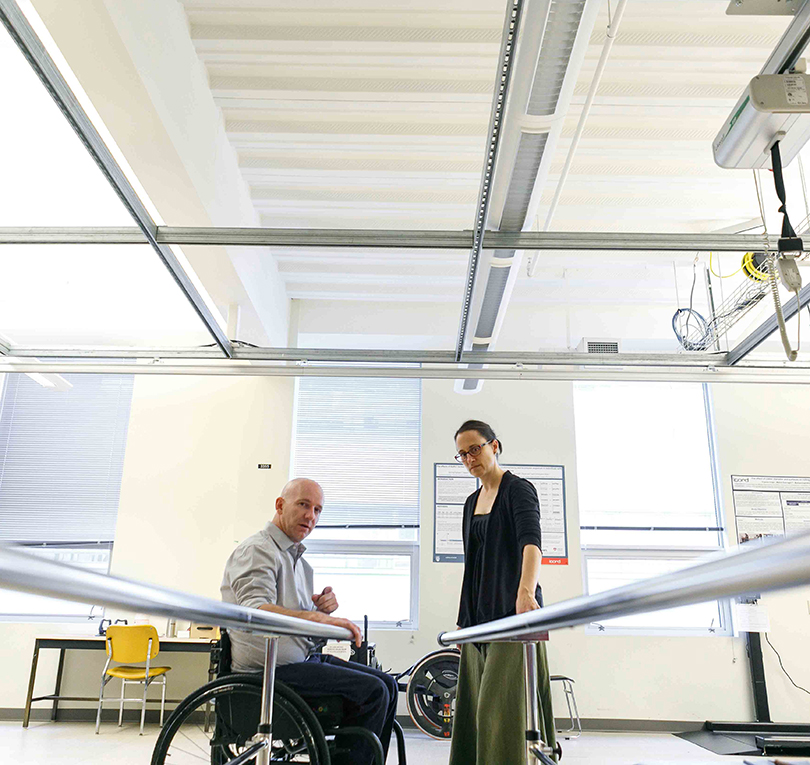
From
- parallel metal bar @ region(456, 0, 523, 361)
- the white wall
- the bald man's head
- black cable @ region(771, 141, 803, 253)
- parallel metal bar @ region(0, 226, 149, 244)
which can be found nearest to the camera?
parallel metal bar @ region(456, 0, 523, 361)

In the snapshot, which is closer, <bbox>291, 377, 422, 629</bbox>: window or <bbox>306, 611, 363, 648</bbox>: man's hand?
<bbox>306, 611, 363, 648</bbox>: man's hand

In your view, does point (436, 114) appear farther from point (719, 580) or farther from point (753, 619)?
point (753, 619)

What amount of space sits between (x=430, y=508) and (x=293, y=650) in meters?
4.11

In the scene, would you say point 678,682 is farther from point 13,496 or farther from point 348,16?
point 13,496

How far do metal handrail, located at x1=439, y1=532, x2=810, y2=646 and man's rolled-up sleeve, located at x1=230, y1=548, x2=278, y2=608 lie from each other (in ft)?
5.81

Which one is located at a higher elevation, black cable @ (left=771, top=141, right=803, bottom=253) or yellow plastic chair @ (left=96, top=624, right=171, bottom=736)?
black cable @ (left=771, top=141, right=803, bottom=253)

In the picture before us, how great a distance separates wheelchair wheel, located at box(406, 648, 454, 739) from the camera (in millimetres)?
5391

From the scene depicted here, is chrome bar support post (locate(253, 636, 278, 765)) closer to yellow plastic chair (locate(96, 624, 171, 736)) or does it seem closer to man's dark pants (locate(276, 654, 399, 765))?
man's dark pants (locate(276, 654, 399, 765))

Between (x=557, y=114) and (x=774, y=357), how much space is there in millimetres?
3104

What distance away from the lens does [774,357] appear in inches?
192

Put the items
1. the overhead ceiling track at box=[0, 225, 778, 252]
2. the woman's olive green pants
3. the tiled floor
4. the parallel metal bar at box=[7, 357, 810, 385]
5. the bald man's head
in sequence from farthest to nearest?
the parallel metal bar at box=[7, 357, 810, 385], the tiled floor, the overhead ceiling track at box=[0, 225, 778, 252], the bald man's head, the woman's olive green pants

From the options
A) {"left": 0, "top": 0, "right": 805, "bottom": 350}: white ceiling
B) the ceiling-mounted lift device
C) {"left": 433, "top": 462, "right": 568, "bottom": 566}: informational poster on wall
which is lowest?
{"left": 433, "top": 462, "right": 568, "bottom": 566}: informational poster on wall

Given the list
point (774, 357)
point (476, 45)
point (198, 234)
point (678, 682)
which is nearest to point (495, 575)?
point (198, 234)

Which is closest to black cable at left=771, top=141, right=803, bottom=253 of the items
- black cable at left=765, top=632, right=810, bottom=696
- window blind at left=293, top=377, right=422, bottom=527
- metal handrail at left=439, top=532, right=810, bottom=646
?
metal handrail at left=439, top=532, right=810, bottom=646
